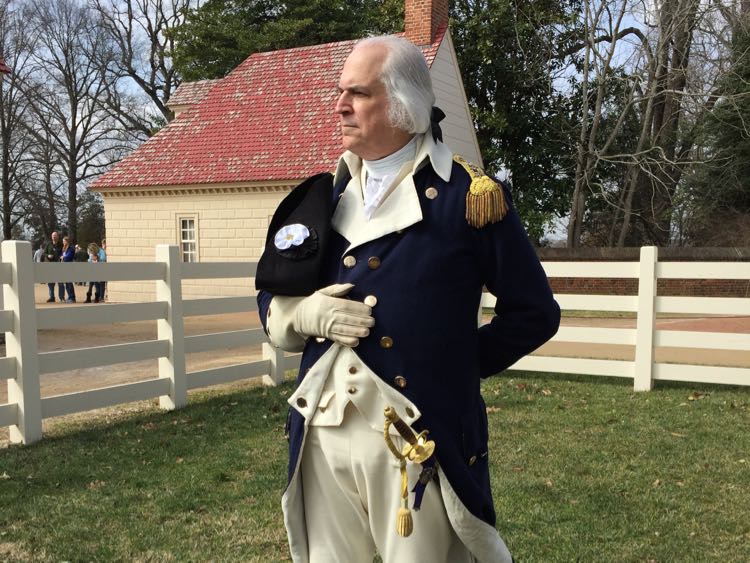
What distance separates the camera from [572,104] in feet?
74.5

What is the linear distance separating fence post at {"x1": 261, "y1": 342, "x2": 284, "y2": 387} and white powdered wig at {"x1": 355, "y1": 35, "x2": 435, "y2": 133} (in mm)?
6687

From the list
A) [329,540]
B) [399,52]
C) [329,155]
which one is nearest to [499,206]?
[399,52]

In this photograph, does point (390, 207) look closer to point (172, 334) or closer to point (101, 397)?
point (101, 397)

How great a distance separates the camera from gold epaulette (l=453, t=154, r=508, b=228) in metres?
1.85

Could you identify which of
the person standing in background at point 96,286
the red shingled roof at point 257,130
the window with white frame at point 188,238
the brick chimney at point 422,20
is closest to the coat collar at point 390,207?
the red shingled roof at point 257,130

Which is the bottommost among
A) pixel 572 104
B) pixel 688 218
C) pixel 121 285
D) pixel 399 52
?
pixel 121 285

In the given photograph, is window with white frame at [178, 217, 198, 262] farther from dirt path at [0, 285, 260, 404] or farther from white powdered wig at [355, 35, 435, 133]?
white powdered wig at [355, 35, 435, 133]

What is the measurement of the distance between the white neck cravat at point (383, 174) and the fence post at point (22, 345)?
185 inches

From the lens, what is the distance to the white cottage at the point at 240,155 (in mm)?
19016

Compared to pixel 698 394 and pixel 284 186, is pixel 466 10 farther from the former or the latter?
pixel 698 394

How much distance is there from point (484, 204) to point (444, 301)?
10.5 inches

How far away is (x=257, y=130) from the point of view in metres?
20.2

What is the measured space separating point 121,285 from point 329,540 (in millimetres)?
20430

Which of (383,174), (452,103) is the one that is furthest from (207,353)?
(452,103)
